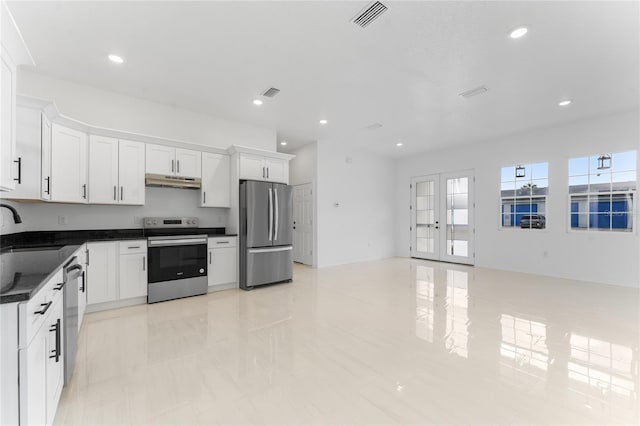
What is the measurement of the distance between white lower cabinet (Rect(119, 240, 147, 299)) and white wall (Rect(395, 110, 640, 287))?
6.92m

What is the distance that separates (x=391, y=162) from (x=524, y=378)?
6970mm

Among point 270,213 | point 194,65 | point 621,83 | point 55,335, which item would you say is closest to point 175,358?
point 55,335

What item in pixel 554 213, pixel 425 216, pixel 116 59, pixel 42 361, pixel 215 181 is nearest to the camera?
pixel 42 361

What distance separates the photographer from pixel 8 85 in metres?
1.84

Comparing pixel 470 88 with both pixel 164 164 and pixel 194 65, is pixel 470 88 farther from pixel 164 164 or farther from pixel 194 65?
pixel 164 164

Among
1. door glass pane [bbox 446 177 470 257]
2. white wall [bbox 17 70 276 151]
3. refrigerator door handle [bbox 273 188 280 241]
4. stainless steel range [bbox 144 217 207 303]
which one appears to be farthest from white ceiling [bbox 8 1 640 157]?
door glass pane [bbox 446 177 470 257]

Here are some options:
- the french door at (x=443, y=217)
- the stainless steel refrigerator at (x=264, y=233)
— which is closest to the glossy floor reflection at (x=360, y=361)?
the stainless steel refrigerator at (x=264, y=233)

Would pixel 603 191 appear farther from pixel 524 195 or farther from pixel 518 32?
pixel 518 32

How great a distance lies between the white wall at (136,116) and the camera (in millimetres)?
3609

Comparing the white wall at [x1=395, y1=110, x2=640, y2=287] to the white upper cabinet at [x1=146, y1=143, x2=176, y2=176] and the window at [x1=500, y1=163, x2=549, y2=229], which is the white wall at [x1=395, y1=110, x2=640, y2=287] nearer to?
the window at [x1=500, y1=163, x2=549, y2=229]

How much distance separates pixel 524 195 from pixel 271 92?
18.7 feet

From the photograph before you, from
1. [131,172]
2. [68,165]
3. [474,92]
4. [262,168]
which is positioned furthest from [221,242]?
[474,92]

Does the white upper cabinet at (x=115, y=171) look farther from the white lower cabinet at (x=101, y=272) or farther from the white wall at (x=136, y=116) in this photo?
Answer: the white lower cabinet at (x=101, y=272)

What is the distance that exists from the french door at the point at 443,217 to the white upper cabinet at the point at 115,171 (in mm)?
6765
